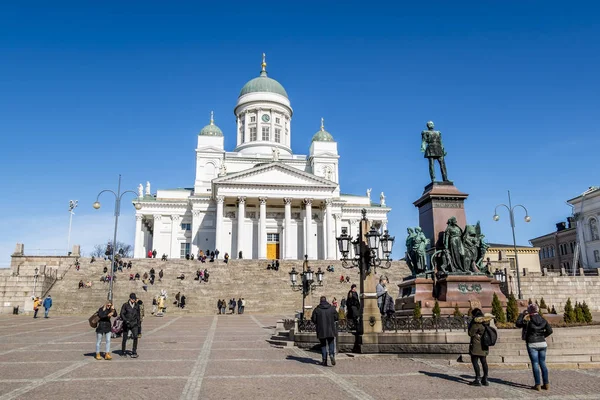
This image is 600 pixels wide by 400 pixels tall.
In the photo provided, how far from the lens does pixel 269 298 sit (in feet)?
128

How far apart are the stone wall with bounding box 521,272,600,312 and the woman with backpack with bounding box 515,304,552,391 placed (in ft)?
116

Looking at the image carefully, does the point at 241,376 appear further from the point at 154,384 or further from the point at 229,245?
the point at 229,245

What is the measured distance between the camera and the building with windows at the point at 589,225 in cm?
6394

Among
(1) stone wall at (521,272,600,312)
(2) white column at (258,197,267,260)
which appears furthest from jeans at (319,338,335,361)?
(2) white column at (258,197,267,260)

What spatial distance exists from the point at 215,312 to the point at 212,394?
94.8 ft

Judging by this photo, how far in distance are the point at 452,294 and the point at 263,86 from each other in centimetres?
6883

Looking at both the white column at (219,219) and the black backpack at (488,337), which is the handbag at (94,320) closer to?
the black backpack at (488,337)

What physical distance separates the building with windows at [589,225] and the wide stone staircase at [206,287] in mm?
32488

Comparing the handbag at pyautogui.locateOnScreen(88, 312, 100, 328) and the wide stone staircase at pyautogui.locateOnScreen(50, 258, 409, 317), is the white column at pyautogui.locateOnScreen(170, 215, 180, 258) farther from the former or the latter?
the handbag at pyautogui.locateOnScreen(88, 312, 100, 328)

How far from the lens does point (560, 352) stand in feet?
39.4

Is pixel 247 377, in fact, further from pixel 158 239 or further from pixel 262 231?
pixel 158 239

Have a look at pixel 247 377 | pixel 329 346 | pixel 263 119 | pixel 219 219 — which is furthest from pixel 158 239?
pixel 247 377

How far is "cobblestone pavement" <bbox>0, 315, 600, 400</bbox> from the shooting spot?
27.3ft

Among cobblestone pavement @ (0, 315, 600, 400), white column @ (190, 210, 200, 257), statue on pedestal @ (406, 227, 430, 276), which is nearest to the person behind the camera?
cobblestone pavement @ (0, 315, 600, 400)
